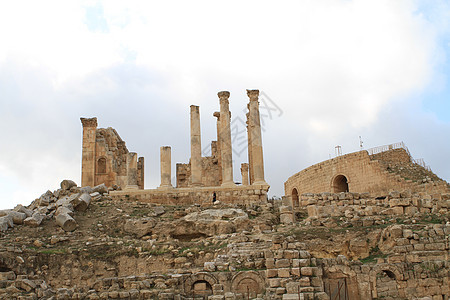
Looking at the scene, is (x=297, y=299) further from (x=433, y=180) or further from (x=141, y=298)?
(x=433, y=180)

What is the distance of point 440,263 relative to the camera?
15.6m

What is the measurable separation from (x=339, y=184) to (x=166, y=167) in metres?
12.1

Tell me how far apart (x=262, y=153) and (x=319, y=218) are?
748 centimetres

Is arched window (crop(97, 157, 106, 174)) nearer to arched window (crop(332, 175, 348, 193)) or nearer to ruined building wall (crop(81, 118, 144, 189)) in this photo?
ruined building wall (crop(81, 118, 144, 189))

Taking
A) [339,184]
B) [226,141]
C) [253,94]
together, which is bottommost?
[339,184]

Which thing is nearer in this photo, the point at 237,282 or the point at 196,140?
the point at 237,282

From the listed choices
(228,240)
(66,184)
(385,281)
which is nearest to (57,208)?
(66,184)

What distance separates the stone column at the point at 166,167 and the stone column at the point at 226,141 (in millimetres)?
2835

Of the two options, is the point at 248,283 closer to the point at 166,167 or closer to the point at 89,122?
the point at 166,167

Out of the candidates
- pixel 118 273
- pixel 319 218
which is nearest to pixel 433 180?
pixel 319 218

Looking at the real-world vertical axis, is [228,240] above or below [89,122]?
below

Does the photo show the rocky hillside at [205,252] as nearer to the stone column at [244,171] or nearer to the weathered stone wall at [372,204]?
the weathered stone wall at [372,204]

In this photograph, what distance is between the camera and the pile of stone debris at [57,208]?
69.1 feet

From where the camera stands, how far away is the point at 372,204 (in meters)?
Answer: 22.4
